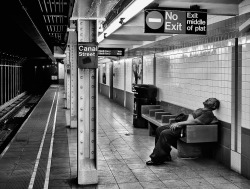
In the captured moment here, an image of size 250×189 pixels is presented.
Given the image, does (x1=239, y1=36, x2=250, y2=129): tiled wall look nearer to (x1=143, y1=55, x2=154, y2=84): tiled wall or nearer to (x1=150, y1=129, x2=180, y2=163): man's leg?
(x1=150, y1=129, x2=180, y2=163): man's leg

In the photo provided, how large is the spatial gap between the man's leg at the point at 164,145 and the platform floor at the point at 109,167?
0.56ft

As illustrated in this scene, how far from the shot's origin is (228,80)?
228 inches

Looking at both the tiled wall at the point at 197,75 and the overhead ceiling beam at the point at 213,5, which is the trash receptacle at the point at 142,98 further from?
the overhead ceiling beam at the point at 213,5

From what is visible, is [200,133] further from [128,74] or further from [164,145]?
[128,74]

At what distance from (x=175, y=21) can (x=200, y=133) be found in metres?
2.09

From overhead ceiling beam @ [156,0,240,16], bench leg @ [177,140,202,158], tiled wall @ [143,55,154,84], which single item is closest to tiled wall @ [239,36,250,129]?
overhead ceiling beam @ [156,0,240,16]

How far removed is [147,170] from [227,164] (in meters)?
1.41

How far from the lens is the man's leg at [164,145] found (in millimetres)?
6074

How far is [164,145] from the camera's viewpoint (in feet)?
20.2

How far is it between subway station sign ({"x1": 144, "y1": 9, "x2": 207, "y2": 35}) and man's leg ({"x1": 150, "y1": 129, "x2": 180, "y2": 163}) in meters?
1.91

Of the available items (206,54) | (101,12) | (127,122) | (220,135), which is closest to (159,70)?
(127,122)

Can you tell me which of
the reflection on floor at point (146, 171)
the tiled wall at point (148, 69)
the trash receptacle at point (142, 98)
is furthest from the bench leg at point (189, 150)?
the tiled wall at point (148, 69)

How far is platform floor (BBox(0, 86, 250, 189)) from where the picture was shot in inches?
196

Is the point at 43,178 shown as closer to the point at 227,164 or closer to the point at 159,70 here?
the point at 227,164
